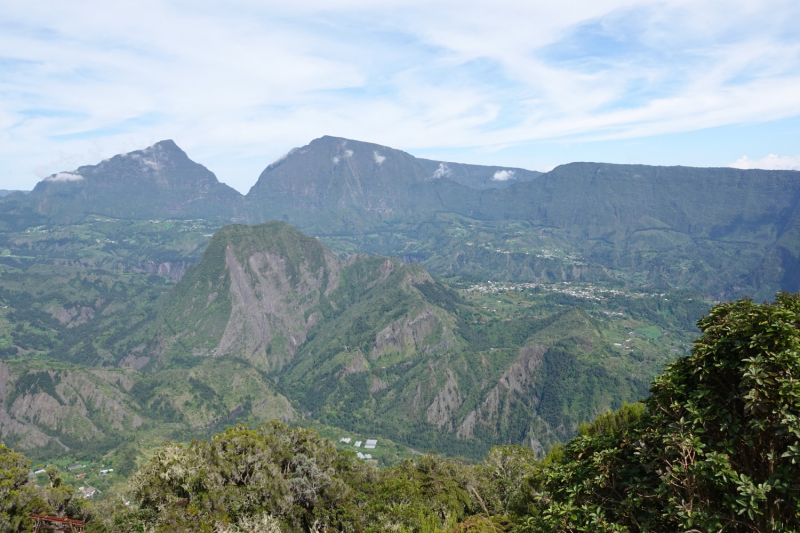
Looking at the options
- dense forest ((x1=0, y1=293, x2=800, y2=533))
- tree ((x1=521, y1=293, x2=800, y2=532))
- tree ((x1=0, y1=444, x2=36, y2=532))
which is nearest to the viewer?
tree ((x1=521, y1=293, x2=800, y2=532))

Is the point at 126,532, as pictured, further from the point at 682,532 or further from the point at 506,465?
the point at 506,465

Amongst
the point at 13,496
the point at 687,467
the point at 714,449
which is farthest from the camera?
the point at 13,496

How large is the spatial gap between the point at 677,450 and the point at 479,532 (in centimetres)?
1686

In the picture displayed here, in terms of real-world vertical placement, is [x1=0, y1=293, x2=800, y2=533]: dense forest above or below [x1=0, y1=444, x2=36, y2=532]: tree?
above

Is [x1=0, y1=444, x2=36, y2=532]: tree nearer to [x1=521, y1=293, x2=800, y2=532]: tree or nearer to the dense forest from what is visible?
the dense forest

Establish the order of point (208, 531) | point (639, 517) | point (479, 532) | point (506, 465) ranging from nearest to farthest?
point (639, 517) → point (479, 532) → point (208, 531) → point (506, 465)

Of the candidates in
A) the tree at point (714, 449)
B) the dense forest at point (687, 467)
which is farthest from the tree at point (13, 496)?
the tree at point (714, 449)

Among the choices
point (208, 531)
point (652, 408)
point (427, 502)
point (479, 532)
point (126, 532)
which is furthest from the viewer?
point (427, 502)

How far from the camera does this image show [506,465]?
76.8 metres

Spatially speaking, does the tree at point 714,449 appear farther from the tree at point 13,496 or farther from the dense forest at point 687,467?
the tree at point 13,496

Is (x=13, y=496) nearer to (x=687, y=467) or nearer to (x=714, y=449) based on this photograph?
(x=687, y=467)

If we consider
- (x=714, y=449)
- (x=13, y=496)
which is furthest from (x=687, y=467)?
(x=13, y=496)

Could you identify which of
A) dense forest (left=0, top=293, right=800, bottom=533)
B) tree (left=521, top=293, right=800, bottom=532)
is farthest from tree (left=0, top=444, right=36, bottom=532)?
tree (left=521, top=293, right=800, bottom=532)

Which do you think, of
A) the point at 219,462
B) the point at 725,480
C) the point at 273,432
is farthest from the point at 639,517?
the point at 273,432
